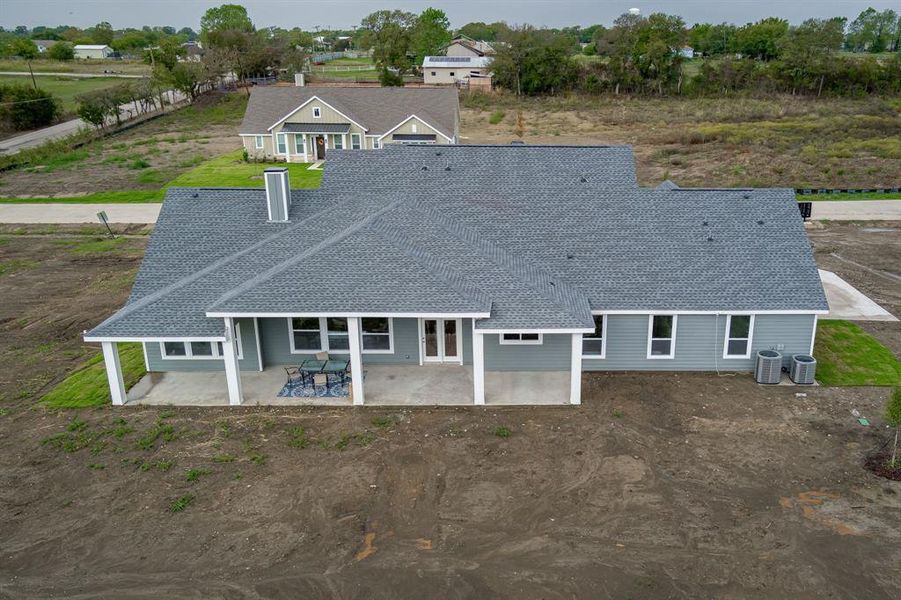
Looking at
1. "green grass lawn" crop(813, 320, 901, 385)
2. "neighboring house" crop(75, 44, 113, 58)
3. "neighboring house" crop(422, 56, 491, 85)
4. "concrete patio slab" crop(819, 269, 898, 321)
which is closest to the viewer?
"green grass lawn" crop(813, 320, 901, 385)

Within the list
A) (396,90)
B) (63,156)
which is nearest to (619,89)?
(396,90)

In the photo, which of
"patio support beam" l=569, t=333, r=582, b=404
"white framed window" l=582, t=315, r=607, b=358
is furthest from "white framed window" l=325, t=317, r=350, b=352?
"white framed window" l=582, t=315, r=607, b=358

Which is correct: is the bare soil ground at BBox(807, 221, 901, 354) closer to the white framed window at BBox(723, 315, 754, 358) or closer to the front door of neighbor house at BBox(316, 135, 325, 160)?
the white framed window at BBox(723, 315, 754, 358)

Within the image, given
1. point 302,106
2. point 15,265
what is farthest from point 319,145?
point 15,265

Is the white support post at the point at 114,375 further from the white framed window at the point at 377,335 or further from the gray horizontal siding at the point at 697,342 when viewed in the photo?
the gray horizontal siding at the point at 697,342

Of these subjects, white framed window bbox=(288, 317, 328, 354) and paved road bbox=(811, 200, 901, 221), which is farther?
paved road bbox=(811, 200, 901, 221)

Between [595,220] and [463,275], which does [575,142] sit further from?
[463,275]

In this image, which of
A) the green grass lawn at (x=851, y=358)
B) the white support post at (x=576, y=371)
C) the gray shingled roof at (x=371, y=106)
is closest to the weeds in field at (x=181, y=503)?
the white support post at (x=576, y=371)
